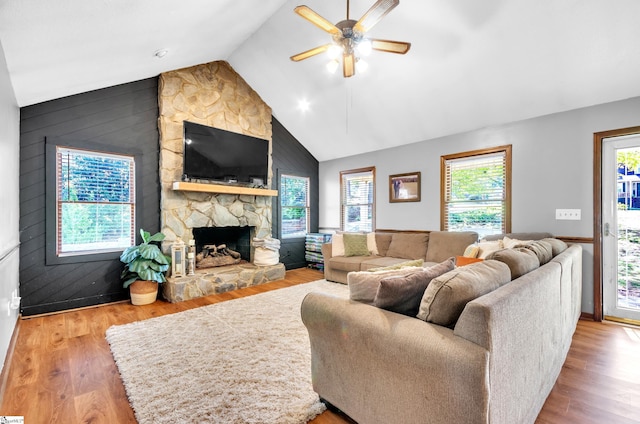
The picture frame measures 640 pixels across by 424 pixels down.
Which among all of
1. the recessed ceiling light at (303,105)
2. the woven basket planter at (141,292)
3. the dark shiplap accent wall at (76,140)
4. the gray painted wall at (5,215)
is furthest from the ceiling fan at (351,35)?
the woven basket planter at (141,292)

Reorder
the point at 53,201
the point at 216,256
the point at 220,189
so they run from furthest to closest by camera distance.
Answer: the point at 216,256 < the point at 220,189 < the point at 53,201

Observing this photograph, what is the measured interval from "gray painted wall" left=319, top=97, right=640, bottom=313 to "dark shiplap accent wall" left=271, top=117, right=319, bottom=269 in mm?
2396

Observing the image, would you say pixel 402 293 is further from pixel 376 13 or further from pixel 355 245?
pixel 355 245

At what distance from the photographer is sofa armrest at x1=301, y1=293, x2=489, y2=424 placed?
1046 millimetres

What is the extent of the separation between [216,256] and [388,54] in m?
4.06

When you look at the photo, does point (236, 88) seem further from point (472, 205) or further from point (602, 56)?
point (602, 56)

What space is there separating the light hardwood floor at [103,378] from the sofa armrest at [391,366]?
320mm

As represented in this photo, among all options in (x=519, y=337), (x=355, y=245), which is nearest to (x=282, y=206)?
(x=355, y=245)

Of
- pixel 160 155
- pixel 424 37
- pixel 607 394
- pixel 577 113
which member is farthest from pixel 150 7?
pixel 577 113

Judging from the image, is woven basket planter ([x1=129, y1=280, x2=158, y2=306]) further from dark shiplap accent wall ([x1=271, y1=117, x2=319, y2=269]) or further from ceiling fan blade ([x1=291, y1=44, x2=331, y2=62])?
ceiling fan blade ([x1=291, y1=44, x2=331, y2=62])

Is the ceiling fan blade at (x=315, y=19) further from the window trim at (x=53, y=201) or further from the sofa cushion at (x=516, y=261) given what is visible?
the window trim at (x=53, y=201)

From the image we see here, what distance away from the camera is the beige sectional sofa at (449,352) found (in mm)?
1060

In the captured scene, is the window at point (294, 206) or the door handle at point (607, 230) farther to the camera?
the window at point (294, 206)

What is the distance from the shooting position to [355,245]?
188 inches
